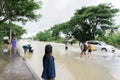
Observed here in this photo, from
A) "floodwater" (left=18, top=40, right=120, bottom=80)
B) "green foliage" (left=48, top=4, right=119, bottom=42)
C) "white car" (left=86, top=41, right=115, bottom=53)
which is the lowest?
"floodwater" (left=18, top=40, right=120, bottom=80)

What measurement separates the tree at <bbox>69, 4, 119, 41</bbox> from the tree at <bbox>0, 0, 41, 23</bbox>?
2076cm

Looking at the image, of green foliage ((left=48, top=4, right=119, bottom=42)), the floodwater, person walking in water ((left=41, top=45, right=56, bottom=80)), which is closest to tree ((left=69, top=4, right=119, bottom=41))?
green foliage ((left=48, top=4, right=119, bottom=42))

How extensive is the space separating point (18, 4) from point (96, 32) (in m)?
25.9

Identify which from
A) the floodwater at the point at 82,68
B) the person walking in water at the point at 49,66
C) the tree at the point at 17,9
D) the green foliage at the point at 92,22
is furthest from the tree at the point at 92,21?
the person walking in water at the point at 49,66

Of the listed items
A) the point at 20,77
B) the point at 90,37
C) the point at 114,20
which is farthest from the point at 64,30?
the point at 20,77

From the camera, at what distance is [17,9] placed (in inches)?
1186

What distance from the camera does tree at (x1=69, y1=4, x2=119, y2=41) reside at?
5141cm

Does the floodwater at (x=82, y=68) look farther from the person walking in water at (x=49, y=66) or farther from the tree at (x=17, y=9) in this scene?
the tree at (x=17, y=9)

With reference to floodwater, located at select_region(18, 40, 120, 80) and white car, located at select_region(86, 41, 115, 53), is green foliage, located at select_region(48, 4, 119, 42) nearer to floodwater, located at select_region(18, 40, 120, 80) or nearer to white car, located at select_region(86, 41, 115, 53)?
white car, located at select_region(86, 41, 115, 53)

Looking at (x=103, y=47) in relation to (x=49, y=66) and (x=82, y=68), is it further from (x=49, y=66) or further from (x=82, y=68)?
(x=49, y=66)

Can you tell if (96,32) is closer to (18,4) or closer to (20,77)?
(18,4)

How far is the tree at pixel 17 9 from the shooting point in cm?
2824

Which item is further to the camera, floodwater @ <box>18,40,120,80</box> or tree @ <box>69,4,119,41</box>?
tree @ <box>69,4,119,41</box>

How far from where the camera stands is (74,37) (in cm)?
5750
